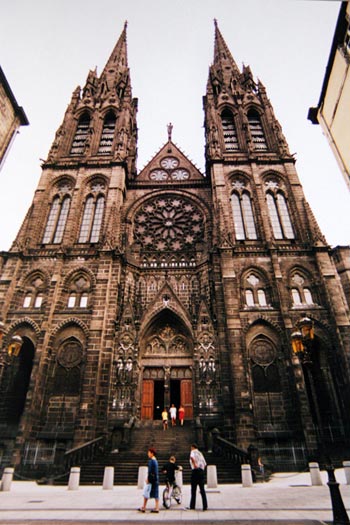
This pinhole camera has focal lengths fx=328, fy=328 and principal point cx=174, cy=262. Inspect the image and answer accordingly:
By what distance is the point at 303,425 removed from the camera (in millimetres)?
16016

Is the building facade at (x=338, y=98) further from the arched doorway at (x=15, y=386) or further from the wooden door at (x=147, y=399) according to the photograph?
the arched doorway at (x=15, y=386)

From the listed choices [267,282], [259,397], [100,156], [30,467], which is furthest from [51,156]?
[259,397]

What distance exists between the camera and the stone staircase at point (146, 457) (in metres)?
12.7

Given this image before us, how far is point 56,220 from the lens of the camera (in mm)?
24172

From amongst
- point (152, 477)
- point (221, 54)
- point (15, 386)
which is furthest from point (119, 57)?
point (152, 477)

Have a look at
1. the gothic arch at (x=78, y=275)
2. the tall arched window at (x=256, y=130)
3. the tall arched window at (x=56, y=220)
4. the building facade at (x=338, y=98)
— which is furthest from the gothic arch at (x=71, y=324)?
the tall arched window at (x=256, y=130)

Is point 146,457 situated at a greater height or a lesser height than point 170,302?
lesser

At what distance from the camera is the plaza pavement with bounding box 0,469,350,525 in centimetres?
633

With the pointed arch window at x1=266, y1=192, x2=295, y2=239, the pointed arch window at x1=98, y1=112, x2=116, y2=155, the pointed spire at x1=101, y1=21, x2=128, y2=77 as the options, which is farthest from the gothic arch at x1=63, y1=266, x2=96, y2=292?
the pointed spire at x1=101, y1=21, x2=128, y2=77

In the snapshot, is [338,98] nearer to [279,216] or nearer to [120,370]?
[279,216]

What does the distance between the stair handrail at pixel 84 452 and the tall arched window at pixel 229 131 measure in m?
23.8

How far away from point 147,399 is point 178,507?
37.0 ft

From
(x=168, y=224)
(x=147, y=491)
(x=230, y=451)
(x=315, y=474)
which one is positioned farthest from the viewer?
(x=168, y=224)

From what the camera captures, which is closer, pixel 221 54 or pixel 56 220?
pixel 56 220
